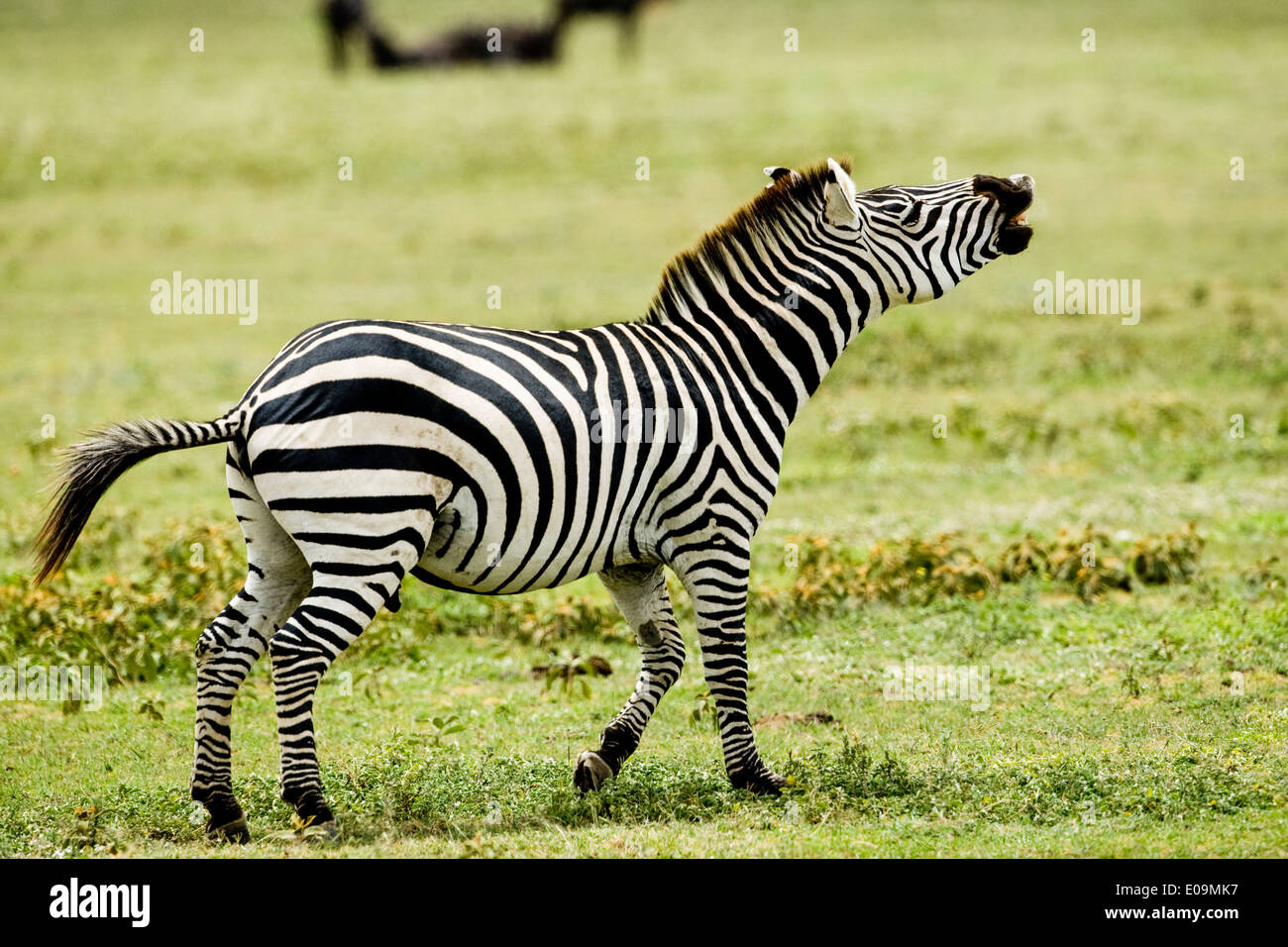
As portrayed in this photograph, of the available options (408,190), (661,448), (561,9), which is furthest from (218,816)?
(561,9)

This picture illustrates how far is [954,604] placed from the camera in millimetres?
10523

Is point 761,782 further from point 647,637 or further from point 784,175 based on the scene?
point 784,175

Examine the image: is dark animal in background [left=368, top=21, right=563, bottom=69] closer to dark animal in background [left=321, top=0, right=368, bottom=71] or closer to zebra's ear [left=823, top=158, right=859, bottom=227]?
dark animal in background [left=321, top=0, right=368, bottom=71]

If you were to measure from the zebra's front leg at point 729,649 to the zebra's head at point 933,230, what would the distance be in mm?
1645

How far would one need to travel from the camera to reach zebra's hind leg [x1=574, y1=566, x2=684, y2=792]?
7.70 meters

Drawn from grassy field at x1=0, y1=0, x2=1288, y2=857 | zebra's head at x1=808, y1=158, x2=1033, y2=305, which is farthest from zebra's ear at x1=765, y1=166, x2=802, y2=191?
grassy field at x1=0, y1=0, x2=1288, y2=857

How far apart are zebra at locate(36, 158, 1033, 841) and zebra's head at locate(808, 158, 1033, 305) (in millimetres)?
11

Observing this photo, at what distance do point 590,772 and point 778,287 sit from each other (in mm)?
2510

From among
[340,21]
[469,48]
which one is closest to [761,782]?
[469,48]

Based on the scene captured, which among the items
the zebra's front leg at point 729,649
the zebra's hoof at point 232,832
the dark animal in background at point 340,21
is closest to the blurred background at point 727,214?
the dark animal in background at point 340,21

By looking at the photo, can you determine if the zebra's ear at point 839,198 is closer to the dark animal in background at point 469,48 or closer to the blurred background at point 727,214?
the blurred background at point 727,214

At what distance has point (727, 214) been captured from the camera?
24.6 metres

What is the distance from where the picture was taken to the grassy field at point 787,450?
7.29m
